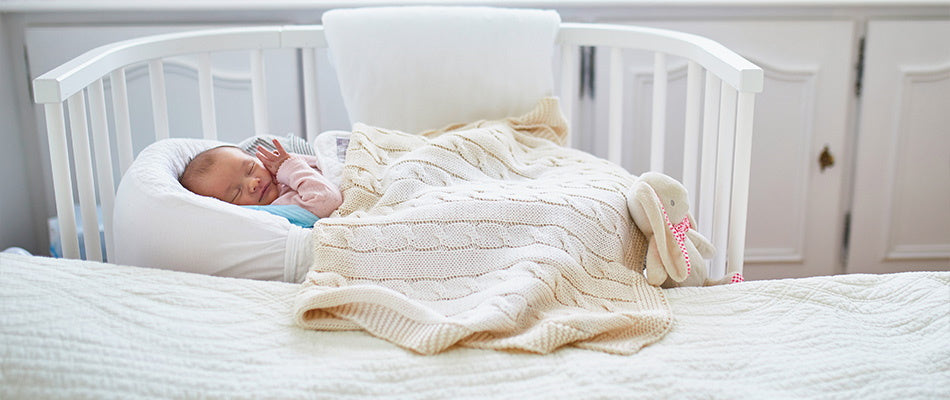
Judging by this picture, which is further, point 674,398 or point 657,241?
point 657,241

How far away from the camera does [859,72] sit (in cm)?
179

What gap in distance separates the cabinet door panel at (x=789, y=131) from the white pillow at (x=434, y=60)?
410mm

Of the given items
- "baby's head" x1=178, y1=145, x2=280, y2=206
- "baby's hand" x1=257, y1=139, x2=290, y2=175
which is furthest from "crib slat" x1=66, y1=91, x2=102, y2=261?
"baby's hand" x1=257, y1=139, x2=290, y2=175

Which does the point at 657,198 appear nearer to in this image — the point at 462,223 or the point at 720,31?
the point at 462,223

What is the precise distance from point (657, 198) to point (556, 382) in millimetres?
332

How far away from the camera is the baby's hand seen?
1.14 meters

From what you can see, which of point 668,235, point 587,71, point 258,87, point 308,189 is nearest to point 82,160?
point 308,189

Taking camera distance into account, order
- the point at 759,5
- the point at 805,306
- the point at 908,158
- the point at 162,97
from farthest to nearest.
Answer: the point at 908,158, the point at 759,5, the point at 162,97, the point at 805,306

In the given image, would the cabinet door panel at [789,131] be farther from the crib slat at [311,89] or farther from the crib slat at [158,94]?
the crib slat at [158,94]

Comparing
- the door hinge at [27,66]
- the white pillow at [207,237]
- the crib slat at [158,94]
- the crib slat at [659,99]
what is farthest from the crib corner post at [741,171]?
the door hinge at [27,66]

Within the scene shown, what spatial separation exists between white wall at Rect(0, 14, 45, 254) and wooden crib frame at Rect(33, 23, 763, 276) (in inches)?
22.6

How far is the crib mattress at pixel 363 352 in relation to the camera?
732 millimetres

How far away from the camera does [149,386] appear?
72 cm

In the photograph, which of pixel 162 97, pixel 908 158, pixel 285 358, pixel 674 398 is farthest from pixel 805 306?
pixel 908 158
